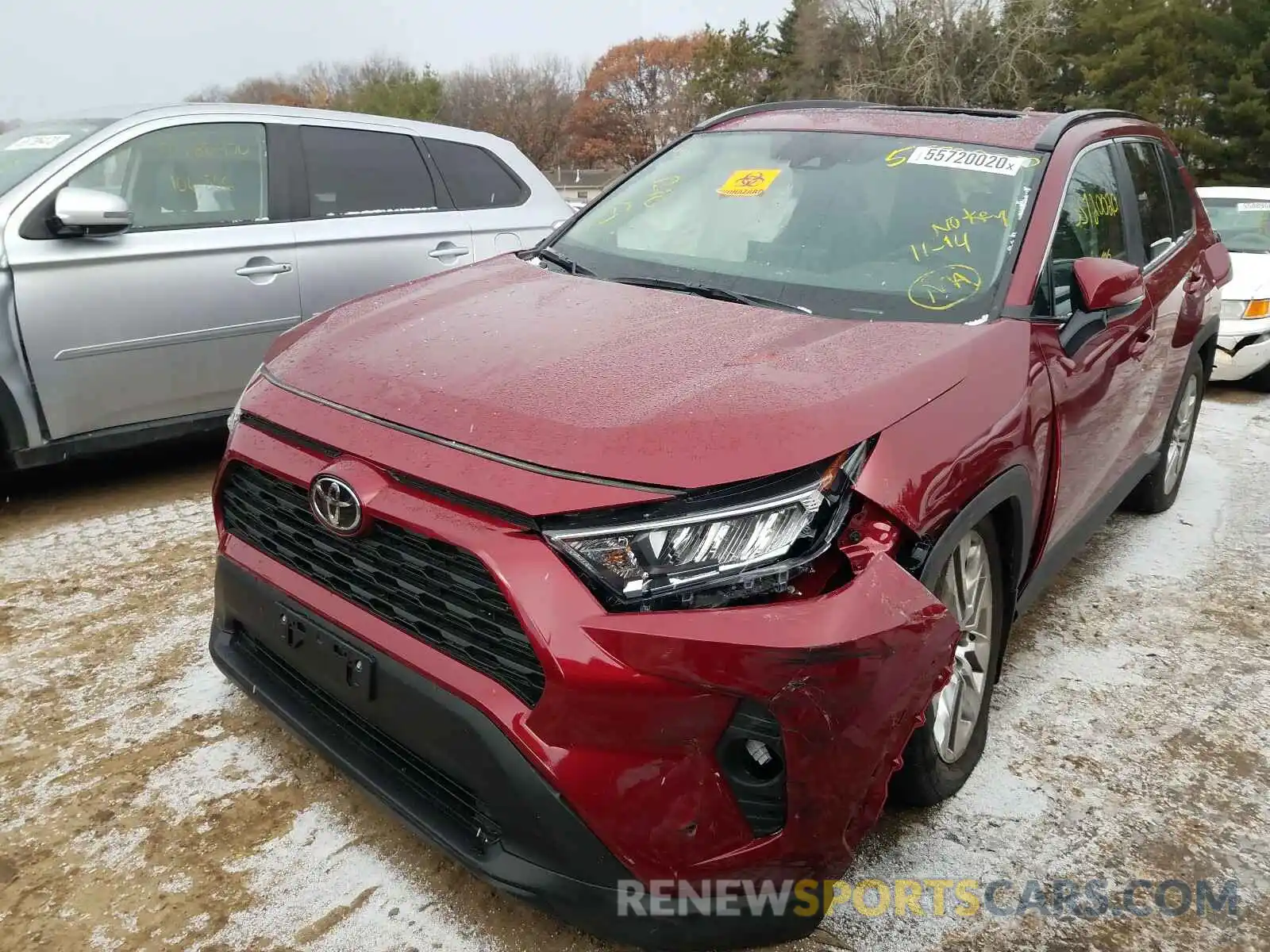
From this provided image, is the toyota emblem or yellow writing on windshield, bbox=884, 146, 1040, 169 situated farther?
yellow writing on windshield, bbox=884, 146, 1040, 169

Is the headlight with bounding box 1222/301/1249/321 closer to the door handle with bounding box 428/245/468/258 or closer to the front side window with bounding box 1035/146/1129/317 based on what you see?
the front side window with bounding box 1035/146/1129/317

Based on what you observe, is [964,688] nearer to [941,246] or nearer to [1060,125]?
[941,246]

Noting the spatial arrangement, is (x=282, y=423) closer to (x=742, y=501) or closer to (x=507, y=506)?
(x=507, y=506)

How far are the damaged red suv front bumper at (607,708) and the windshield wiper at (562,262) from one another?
117 cm

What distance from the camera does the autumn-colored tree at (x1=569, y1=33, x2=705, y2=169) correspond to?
70125 millimetres

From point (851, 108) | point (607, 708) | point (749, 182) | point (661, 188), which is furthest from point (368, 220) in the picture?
point (607, 708)

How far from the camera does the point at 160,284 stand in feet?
13.3

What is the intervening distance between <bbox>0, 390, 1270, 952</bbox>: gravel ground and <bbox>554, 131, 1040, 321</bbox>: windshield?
4.33 ft

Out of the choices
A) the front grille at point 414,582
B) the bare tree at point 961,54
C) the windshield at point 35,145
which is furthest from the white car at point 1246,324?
the bare tree at point 961,54

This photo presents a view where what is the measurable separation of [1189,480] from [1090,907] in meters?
3.85

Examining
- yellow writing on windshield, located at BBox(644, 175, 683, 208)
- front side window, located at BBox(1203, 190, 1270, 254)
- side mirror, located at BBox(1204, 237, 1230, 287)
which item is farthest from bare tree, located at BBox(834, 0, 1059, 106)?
yellow writing on windshield, located at BBox(644, 175, 683, 208)

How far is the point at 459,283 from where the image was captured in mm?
2896

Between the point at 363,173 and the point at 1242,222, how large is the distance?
24.4 ft

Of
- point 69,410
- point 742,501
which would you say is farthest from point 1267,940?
point 69,410
